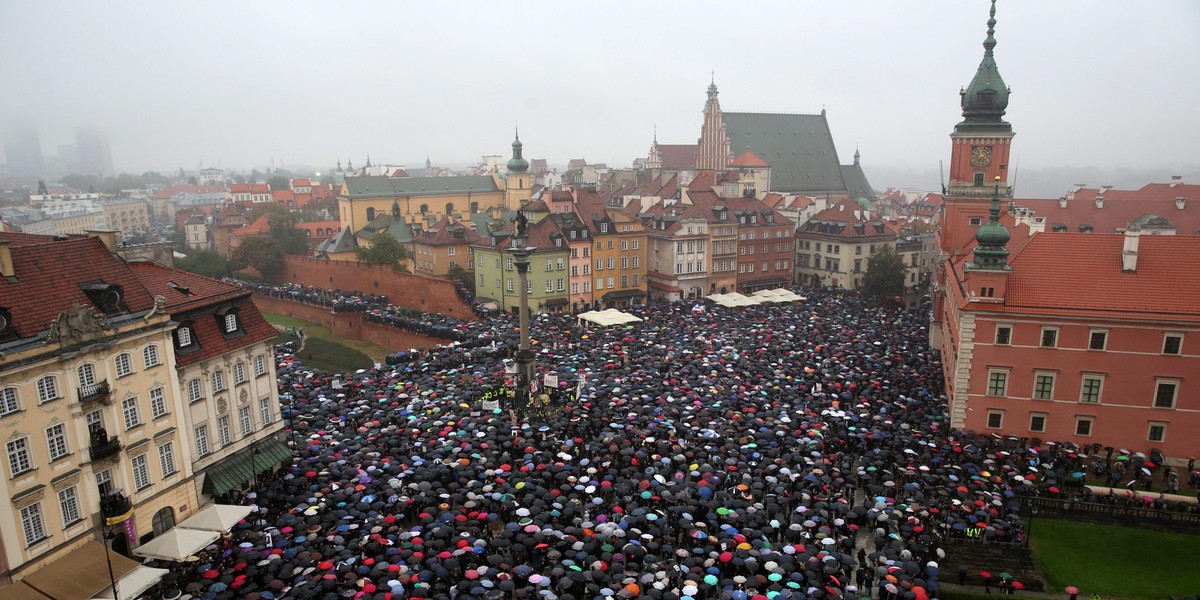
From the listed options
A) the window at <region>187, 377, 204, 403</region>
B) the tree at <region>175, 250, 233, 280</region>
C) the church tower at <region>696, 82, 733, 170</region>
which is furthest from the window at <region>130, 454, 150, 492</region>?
the church tower at <region>696, 82, 733, 170</region>

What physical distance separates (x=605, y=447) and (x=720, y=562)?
31.9ft

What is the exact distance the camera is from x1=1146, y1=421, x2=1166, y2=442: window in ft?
112

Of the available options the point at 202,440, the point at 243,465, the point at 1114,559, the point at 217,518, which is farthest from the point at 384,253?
the point at 1114,559

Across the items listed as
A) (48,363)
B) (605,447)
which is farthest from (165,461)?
(605,447)

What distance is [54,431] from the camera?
2392 centimetres

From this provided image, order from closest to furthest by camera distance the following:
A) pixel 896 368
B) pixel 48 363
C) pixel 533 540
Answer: pixel 48 363 < pixel 533 540 < pixel 896 368

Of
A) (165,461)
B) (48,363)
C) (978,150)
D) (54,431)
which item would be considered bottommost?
(165,461)

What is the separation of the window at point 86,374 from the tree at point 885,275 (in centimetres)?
6024

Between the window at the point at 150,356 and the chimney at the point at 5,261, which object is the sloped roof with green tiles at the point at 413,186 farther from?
the chimney at the point at 5,261

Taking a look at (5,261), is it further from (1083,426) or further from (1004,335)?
(1083,426)

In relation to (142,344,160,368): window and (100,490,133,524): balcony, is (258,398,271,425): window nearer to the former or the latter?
(142,344,160,368): window

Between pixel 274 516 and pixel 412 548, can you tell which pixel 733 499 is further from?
pixel 274 516

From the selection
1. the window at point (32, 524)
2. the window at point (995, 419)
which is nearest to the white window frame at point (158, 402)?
the window at point (32, 524)

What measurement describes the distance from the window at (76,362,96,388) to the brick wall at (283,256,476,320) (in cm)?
4034
